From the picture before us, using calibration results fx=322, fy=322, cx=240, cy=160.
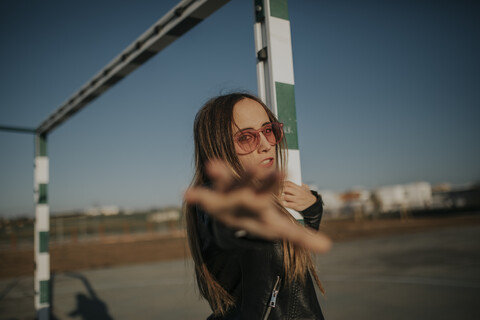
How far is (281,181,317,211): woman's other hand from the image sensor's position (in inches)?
45.0

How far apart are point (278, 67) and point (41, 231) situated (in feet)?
12.5

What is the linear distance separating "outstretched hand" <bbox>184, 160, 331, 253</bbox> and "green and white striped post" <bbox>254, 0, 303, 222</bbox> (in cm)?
77

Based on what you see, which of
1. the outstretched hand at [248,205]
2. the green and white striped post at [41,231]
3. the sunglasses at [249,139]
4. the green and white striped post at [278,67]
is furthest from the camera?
the green and white striped post at [41,231]

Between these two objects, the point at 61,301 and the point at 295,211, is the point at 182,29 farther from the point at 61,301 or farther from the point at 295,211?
the point at 61,301

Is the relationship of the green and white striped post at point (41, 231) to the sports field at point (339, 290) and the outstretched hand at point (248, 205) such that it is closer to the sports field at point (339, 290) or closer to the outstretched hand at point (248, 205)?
the sports field at point (339, 290)

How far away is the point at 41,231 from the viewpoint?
389 cm

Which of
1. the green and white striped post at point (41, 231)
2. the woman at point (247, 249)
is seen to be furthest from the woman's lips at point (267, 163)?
the green and white striped post at point (41, 231)

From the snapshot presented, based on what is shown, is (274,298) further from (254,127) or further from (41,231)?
(41,231)

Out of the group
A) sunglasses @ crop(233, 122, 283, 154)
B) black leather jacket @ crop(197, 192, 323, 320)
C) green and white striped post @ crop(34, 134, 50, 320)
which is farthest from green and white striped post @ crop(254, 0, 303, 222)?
green and white striped post @ crop(34, 134, 50, 320)

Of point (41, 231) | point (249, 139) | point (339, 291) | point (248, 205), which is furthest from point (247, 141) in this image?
point (339, 291)

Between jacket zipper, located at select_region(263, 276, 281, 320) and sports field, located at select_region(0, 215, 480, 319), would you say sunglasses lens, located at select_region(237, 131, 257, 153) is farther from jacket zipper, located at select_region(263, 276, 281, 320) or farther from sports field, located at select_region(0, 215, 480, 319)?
sports field, located at select_region(0, 215, 480, 319)

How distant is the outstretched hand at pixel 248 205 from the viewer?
52 centimetres

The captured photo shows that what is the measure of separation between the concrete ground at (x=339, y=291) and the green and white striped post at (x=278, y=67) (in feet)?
12.4

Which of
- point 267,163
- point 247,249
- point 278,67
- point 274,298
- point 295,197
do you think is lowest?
point 274,298
